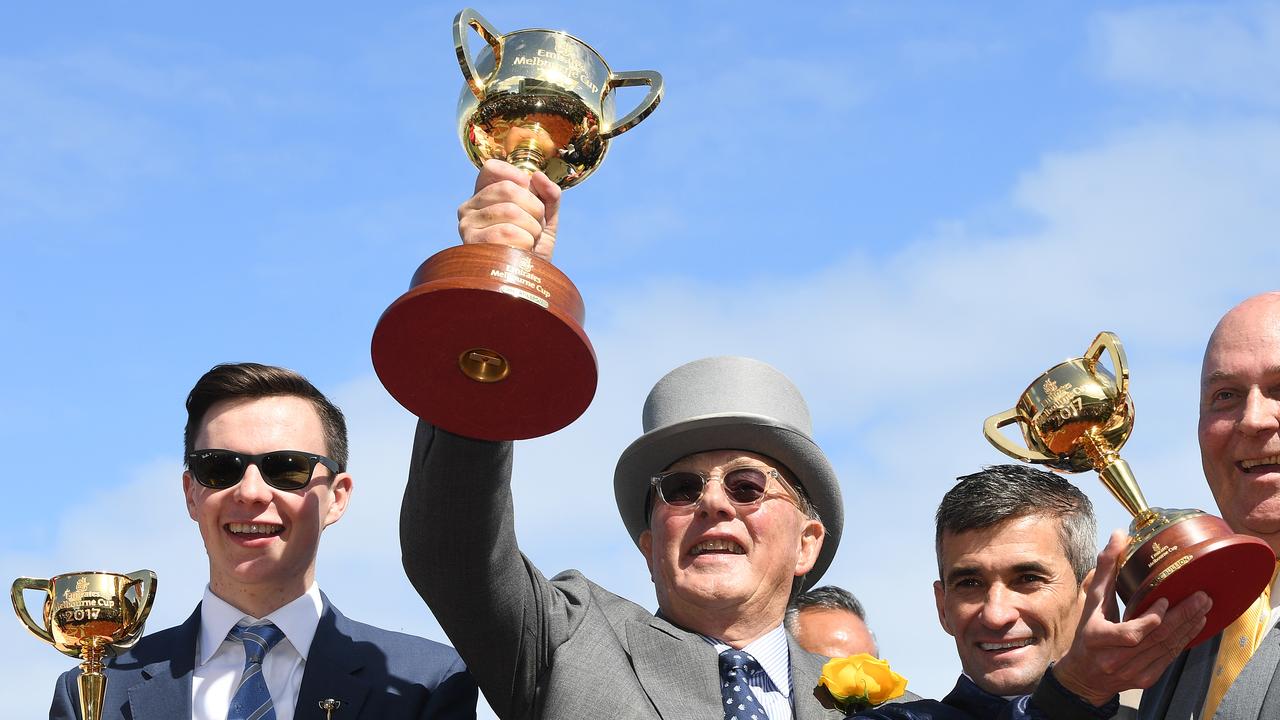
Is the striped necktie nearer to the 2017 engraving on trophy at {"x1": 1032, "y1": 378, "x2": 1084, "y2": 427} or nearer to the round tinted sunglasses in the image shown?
the 2017 engraving on trophy at {"x1": 1032, "y1": 378, "x2": 1084, "y2": 427}

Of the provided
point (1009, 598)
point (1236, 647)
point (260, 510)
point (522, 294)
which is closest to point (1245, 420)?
point (1236, 647)

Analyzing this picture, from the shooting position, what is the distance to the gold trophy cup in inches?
171

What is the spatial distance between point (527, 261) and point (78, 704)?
7.96 ft

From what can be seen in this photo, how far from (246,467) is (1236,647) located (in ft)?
11.3

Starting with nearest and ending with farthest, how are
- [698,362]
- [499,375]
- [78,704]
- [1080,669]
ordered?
[1080,669] → [499,375] → [78,704] → [698,362]

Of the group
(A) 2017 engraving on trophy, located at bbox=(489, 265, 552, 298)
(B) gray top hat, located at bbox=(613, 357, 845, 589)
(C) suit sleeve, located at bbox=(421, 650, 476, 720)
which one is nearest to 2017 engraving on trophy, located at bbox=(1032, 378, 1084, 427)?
(B) gray top hat, located at bbox=(613, 357, 845, 589)

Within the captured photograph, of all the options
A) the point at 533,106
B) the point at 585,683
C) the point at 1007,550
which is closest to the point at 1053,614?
the point at 1007,550

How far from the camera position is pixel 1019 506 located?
5.45 metres

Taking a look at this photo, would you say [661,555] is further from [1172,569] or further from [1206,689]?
[1172,569]

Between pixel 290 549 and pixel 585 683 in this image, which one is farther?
pixel 290 549

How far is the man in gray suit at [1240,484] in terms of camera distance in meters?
4.39

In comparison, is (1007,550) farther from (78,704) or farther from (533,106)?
(78,704)

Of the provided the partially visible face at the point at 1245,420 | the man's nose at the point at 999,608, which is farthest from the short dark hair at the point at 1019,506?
the partially visible face at the point at 1245,420

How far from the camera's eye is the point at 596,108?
5137mm
